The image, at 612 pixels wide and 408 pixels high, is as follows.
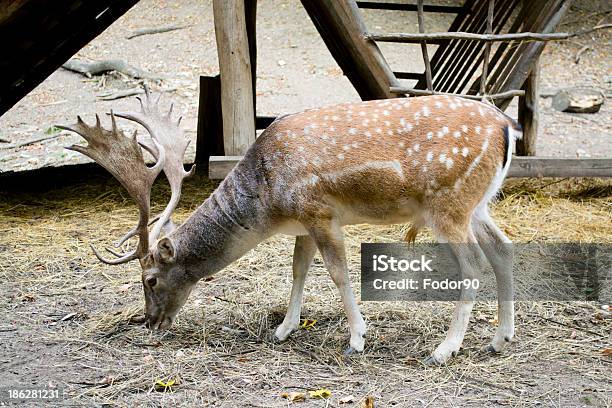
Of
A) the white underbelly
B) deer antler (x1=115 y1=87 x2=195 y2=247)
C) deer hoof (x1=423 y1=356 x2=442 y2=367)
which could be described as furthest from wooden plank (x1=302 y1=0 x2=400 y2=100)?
deer hoof (x1=423 y1=356 x2=442 y2=367)

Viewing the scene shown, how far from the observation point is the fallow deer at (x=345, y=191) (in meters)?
4.61

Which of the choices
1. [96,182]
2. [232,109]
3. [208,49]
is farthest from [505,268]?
[208,49]

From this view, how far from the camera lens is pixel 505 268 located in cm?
492

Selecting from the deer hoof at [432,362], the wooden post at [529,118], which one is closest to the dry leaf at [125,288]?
the deer hoof at [432,362]

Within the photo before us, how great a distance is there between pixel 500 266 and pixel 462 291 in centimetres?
39

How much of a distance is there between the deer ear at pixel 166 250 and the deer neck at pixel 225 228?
0.05 m

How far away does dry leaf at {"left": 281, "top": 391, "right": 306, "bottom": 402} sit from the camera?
4.23 metres

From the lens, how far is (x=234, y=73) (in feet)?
21.9

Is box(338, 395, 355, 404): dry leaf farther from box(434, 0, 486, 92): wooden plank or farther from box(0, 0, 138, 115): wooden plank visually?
box(434, 0, 486, 92): wooden plank

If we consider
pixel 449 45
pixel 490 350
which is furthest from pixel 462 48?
pixel 490 350

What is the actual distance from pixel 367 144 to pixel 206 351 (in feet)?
5.10

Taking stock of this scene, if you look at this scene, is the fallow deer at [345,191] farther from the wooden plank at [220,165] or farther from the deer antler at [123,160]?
the wooden plank at [220,165]

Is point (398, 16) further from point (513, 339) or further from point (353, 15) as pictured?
point (513, 339)

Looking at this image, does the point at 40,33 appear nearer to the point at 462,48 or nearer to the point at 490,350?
the point at 462,48
